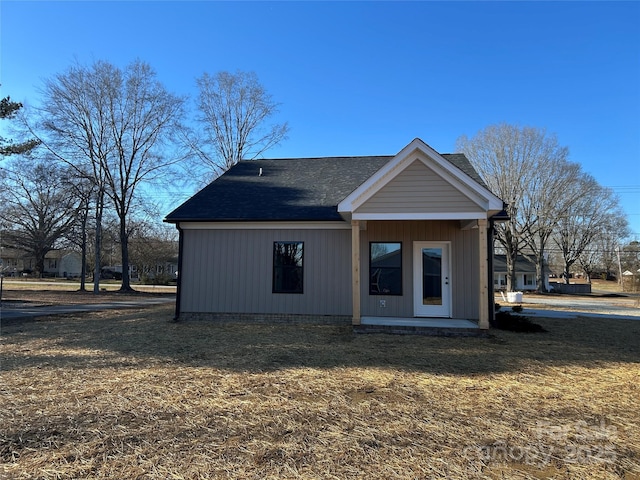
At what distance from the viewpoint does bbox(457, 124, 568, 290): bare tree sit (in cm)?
2925

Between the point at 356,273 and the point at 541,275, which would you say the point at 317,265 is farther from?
the point at 541,275

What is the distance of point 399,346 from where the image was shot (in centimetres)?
718

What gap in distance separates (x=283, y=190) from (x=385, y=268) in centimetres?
405

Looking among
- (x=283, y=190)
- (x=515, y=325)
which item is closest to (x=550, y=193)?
(x=515, y=325)

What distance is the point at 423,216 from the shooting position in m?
8.33

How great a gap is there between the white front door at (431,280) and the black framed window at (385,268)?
44 centimetres

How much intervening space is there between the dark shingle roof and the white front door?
2224 millimetres

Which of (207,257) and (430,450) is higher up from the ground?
(207,257)

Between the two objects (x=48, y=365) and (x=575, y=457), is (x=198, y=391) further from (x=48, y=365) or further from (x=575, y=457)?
(x=575, y=457)

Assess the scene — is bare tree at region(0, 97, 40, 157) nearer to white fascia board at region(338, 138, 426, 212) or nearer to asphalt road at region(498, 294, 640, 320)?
white fascia board at region(338, 138, 426, 212)

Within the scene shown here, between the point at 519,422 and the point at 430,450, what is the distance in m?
1.24

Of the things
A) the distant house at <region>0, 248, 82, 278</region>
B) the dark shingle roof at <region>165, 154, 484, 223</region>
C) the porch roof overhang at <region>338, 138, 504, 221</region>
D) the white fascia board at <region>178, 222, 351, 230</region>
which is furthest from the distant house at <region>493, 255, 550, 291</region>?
the distant house at <region>0, 248, 82, 278</region>

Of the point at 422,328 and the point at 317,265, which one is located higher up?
the point at 317,265

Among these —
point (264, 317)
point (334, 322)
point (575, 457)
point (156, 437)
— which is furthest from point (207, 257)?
point (575, 457)
